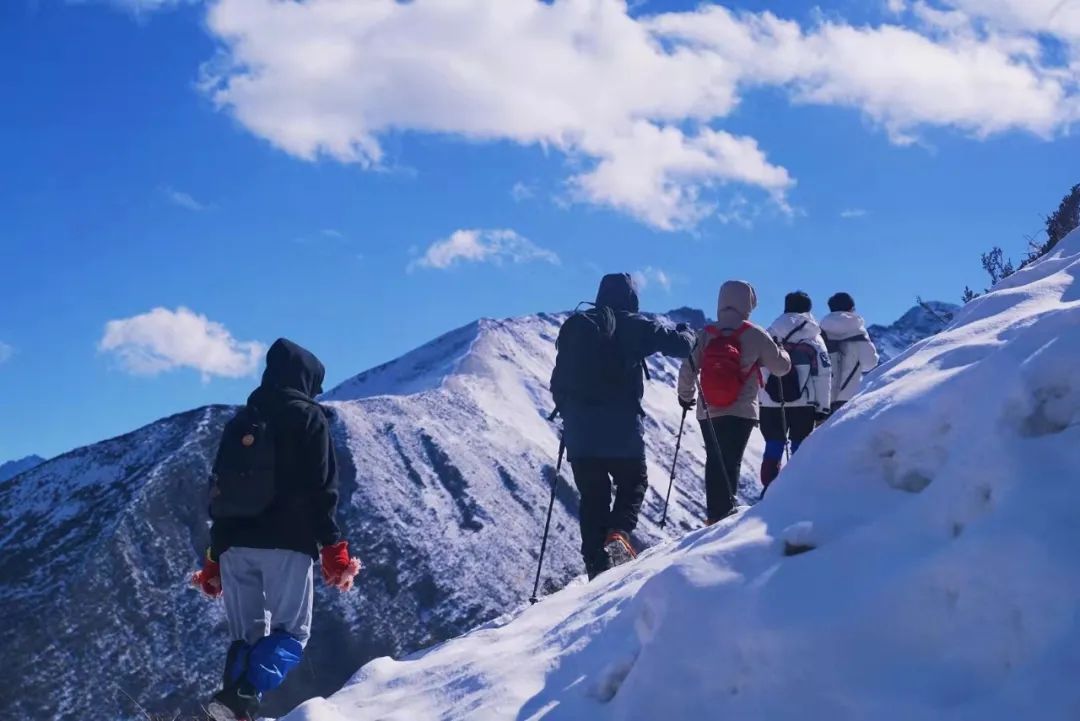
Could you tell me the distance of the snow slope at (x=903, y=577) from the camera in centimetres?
368

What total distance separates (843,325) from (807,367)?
1611 millimetres

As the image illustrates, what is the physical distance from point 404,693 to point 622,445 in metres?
3.17

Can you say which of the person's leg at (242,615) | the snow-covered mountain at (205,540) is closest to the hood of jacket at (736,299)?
the person's leg at (242,615)

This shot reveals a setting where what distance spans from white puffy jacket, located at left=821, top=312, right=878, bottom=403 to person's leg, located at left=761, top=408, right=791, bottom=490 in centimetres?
136

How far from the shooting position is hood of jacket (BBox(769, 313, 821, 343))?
11039 mm

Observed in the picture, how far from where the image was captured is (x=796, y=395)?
10836 millimetres

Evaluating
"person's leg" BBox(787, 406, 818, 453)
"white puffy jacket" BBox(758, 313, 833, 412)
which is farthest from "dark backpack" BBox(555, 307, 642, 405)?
"person's leg" BBox(787, 406, 818, 453)

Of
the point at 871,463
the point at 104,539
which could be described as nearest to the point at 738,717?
the point at 871,463

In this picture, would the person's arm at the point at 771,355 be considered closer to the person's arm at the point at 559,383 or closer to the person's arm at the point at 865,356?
the person's arm at the point at 559,383

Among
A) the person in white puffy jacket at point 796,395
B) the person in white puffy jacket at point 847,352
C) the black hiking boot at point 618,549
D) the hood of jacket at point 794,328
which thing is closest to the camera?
the black hiking boot at point 618,549

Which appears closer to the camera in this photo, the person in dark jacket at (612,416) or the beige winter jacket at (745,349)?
the person in dark jacket at (612,416)

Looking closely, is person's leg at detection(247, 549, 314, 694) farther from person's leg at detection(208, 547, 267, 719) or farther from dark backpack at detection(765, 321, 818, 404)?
dark backpack at detection(765, 321, 818, 404)

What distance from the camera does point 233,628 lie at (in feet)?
20.6

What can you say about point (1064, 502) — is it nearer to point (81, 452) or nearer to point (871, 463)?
point (871, 463)
